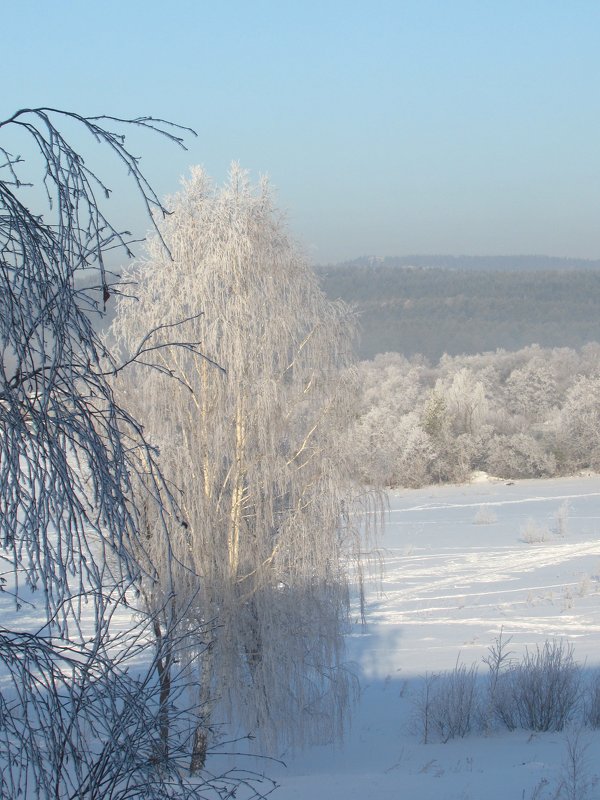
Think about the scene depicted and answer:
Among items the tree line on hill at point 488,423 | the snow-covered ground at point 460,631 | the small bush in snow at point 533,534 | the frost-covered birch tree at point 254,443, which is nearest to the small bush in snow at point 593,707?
the snow-covered ground at point 460,631

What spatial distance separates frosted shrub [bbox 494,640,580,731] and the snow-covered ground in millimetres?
302

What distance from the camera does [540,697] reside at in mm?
11219

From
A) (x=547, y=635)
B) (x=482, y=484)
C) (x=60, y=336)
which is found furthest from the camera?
(x=482, y=484)

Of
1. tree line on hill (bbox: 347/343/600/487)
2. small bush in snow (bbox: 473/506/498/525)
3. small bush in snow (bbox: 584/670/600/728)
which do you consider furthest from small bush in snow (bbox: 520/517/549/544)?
small bush in snow (bbox: 584/670/600/728)

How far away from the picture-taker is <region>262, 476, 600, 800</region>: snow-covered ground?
8.89 meters

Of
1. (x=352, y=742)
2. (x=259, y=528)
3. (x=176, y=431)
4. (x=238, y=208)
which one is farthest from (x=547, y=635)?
(x=238, y=208)

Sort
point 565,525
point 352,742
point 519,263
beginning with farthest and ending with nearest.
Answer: point 519,263 < point 565,525 < point 352,742

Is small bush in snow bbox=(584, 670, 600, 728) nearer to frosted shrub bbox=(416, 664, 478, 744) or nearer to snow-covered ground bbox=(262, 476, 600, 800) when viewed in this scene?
snow-covered ground bbox=(262, 476, 600, 800)

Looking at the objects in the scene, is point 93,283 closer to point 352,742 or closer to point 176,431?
point 176,431

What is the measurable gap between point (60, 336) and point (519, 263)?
127170mm

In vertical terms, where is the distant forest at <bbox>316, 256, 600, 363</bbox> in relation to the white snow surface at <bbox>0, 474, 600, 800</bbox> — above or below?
above

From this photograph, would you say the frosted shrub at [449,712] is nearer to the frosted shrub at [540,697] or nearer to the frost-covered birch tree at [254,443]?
the frosted shrub at [540,697]

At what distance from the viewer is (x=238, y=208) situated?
10.5 meters

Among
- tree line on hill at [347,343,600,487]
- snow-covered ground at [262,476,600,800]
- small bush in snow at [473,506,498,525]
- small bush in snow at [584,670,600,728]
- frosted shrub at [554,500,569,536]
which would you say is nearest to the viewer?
snow-covered ground at [262,476,600,800]
